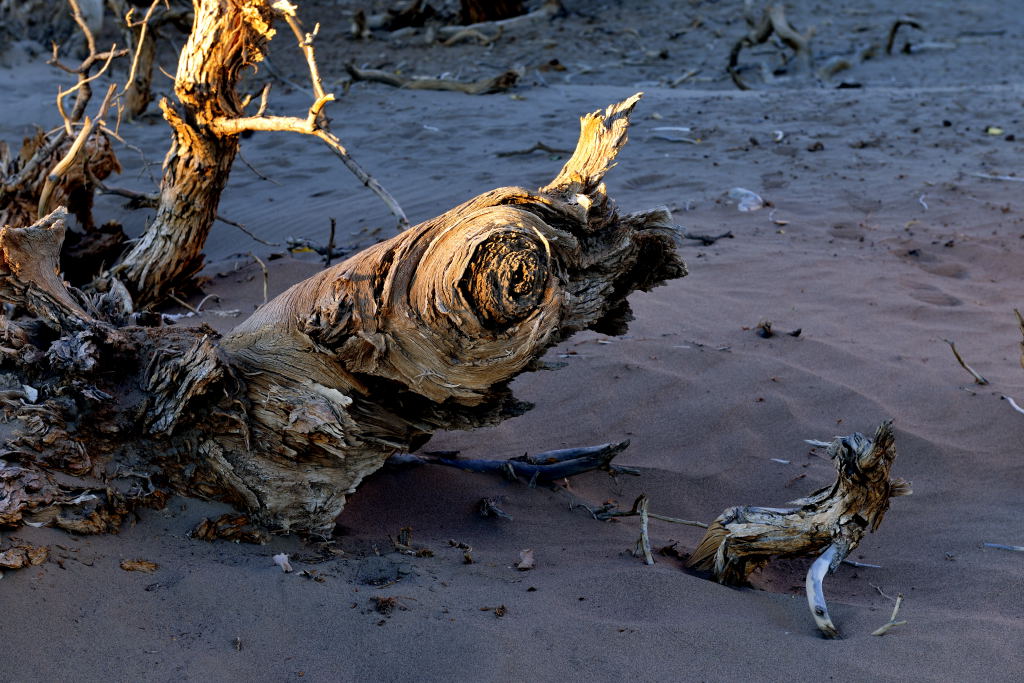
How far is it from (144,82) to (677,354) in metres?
6.70

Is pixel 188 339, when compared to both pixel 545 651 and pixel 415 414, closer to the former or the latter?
pixel 415 414

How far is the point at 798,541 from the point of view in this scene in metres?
2.52

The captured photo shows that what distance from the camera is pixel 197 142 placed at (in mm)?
4316

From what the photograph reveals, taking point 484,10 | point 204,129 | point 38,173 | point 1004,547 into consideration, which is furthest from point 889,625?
point 484,10

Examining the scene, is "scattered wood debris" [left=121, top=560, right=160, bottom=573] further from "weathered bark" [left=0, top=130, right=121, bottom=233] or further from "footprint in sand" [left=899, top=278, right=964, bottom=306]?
"footprint in sand" [left=899, top=278, right=964, bottom=306]

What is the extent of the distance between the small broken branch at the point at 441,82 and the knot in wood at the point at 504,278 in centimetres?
889

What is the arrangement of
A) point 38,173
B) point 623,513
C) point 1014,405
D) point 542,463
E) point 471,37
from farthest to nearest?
point 471,37
point 38,173
point 1014,405
point 542,463
point 623,513

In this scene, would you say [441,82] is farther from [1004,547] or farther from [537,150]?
[1004,547]

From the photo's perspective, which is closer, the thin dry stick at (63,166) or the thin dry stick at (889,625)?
the thin dry stick at (889,625)

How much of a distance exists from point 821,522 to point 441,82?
9282 millimetres

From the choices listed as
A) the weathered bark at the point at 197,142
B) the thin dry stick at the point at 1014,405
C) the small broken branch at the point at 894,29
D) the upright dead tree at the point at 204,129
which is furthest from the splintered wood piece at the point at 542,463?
the small broken branch at the point at 894,29

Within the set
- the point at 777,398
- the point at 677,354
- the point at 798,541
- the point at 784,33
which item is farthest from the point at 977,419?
the point at 784,33

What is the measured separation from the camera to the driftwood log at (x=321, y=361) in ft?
7.30

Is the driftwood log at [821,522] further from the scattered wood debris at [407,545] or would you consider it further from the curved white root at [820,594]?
the scattered wood debris at [407,545]
